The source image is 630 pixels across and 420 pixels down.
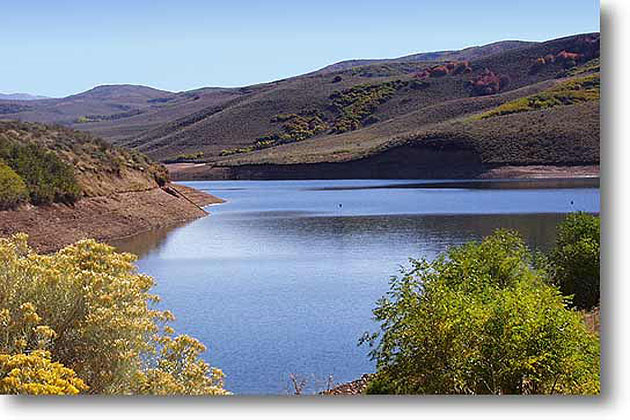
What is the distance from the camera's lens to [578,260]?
10938 millimetres

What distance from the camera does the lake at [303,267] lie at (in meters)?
8.58

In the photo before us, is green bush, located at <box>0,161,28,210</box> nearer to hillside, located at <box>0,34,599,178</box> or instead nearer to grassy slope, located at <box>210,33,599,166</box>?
grassy slope, located at <box>210,33,599,166</box>

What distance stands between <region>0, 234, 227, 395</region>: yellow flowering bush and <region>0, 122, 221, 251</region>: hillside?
11384mm

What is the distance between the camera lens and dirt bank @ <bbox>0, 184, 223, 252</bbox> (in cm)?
1888

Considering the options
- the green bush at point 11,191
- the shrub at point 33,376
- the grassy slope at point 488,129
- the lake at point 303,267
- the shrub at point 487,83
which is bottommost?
the lake at point 303,267

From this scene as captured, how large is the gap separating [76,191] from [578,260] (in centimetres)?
1409

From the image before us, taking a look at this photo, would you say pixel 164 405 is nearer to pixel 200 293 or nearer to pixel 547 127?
pixel 200 293

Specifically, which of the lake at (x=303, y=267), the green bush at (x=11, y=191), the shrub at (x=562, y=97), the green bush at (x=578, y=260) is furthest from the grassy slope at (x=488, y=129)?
the green bush at (x=11, y=191)

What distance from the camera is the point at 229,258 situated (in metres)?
13.6

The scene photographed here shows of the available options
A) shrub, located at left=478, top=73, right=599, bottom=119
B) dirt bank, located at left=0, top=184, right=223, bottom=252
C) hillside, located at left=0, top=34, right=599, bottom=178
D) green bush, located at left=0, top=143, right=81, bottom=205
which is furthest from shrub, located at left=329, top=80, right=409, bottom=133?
green bush, located at left=0, top=143, right=81, bottom=205

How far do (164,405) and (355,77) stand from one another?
303 feet

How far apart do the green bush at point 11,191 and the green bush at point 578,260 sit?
480 inches

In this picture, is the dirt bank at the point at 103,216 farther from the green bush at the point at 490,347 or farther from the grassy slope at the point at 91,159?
the green bush at the point at 490,347

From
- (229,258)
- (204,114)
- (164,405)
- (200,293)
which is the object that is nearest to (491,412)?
(164,405)
